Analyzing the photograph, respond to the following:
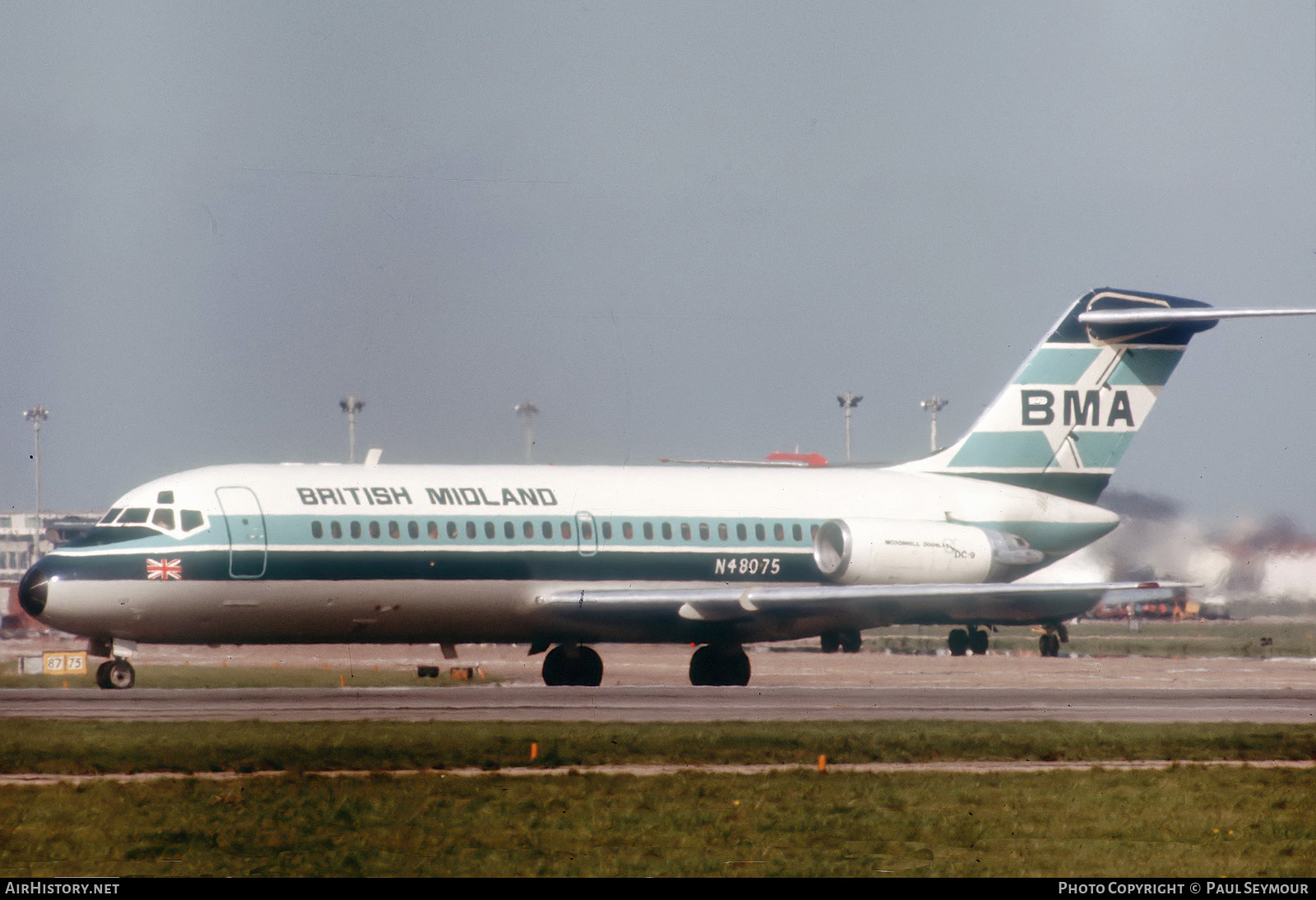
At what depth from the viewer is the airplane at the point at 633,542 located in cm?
3234

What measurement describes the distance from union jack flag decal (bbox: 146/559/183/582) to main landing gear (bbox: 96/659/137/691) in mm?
1879

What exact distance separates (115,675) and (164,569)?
221 cm

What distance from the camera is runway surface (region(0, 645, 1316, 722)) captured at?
83.8 feet

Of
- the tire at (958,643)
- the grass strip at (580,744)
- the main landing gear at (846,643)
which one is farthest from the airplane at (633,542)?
the tire at (958,643)

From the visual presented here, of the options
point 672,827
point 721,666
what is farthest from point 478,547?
point 672,827

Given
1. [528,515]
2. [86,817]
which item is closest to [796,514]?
[528,515]

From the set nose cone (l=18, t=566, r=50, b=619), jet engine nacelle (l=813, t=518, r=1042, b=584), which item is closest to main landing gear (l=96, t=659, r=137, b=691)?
nose cone (l=18, t=566, r=50, b=619)

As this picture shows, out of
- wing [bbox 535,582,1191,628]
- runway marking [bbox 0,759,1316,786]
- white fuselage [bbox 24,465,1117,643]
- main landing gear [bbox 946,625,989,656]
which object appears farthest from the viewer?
main landing gear [bbox 946,625,989,656]

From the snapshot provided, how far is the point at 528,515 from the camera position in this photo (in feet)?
114

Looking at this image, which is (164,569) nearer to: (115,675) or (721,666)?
(115,675)

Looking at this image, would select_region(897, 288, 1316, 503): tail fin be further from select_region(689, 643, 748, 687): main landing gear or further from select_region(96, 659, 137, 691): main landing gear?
select_region(96, 659, 137, 691): main landing gear

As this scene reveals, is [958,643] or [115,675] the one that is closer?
[115,675]

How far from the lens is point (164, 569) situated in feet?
105

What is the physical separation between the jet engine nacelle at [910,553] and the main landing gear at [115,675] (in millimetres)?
14074
